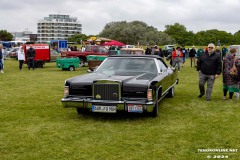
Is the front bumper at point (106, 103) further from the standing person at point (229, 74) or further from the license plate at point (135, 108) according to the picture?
the standing person at point (229, 74)

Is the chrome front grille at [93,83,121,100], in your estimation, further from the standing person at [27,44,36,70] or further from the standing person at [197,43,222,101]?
the standing person at [27,44,36,70]

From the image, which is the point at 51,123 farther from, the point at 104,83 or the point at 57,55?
the point at 57,55

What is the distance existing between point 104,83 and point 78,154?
2308 mm

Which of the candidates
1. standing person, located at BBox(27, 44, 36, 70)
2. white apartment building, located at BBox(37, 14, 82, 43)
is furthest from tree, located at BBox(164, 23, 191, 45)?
standing person, located at BBox(27, 44, 36, 70)

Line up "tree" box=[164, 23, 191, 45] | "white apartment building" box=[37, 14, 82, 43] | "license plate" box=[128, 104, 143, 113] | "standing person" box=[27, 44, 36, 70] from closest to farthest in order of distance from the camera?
"license plate" box=[128, 104, 143, 113] < "standing person" box=[27, 44, 36, 70] < "tree" box=[164, 23, 191, 45] < "white apartment building" box=[37, 14, 82, 43]

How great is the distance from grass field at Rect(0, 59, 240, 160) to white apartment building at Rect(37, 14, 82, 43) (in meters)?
174

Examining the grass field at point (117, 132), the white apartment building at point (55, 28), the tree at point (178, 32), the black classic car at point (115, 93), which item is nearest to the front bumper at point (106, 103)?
the black classic car at point (115, 93)

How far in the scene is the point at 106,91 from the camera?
727 cm

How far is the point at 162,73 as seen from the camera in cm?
889

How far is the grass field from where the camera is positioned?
5301mm

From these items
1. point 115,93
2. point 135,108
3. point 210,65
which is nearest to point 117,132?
point 135,108

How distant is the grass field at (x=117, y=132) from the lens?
5.30 m

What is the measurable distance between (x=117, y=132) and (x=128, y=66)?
8.72ft

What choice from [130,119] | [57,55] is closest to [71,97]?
[130,119]
